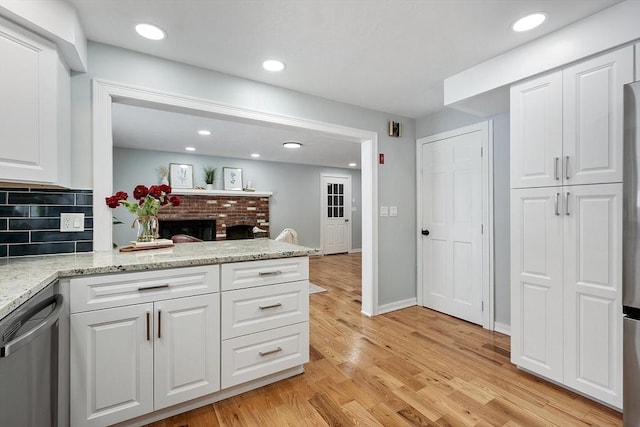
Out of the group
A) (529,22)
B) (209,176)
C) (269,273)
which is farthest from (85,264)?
(209,176)

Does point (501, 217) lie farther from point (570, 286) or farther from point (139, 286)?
point (139, 286)

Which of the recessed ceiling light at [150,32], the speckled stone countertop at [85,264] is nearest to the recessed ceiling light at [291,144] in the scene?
the recessed ceiling light at [150,32]

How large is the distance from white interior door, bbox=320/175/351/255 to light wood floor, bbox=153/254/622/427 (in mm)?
4925

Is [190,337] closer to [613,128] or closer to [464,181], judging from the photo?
[613,128]

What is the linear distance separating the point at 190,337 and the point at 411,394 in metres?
1.38

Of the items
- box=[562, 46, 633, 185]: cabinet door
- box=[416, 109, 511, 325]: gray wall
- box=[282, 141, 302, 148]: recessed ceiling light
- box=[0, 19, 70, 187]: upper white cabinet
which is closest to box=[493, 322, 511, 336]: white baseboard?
box=[416, 109, 511, 325]: gray wall

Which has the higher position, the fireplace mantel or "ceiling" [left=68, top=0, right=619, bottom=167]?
"ceiling" [left=68, top=0, right=619, bottom=167]

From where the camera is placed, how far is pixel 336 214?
796cm

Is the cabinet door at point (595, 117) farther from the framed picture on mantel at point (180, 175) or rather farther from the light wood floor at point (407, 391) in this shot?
the framed picture on mantel at point (180, 175)

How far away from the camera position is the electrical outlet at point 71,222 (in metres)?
1.83

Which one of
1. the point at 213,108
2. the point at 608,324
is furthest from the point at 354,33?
the point at 608,324

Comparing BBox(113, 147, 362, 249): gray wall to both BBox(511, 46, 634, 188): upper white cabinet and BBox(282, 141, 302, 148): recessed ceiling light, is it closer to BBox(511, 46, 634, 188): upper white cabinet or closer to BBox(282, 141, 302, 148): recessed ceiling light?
BBox(282, 141, 302, 148): recessed ceiling light

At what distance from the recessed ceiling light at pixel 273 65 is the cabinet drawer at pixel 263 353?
6.23 ft

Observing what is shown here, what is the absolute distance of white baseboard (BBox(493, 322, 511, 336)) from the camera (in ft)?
8.94
